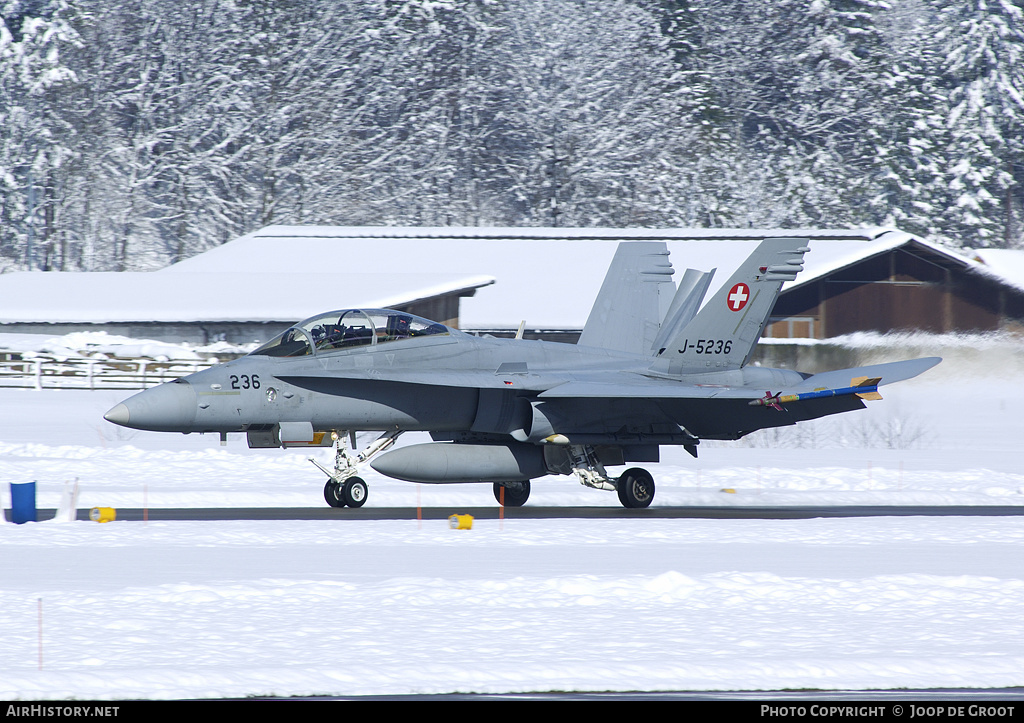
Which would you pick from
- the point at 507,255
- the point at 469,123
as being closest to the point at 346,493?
the point at 507,255

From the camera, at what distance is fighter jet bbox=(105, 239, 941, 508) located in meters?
15.6

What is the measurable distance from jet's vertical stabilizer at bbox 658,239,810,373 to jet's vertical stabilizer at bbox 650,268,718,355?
1.41 meters

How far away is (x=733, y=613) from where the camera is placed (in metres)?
9.42

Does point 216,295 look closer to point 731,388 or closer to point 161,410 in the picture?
point 731,388

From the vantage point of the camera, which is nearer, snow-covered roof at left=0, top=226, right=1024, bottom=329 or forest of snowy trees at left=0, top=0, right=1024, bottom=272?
snow-covered roof at left=0, top=226, right=1024, bottom=329

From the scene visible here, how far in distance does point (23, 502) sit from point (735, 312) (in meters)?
9.63

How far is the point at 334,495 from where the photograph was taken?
16156mm

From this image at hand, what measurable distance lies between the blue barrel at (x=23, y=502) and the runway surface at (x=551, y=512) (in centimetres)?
66

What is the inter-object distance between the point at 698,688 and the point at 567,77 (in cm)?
6920

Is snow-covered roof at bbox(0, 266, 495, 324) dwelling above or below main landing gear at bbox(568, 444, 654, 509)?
above

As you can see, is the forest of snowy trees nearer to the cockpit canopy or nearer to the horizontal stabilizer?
the horizontal stabilizer

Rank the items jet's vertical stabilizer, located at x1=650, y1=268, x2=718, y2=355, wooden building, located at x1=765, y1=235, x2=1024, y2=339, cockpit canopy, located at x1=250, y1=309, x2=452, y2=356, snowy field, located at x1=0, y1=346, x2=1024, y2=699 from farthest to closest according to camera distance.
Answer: wooden building, located at x1=765, y1=235, x2=1024, y2=339
jet's vertical stabilizer, located at x1=650, y1=268, x2=718, y2=355
cockpit canopy, located at x1=250, y1=309, x2=452, y2=356
snowy field, located at x1=0, y1=346, x2=1024, y2=699

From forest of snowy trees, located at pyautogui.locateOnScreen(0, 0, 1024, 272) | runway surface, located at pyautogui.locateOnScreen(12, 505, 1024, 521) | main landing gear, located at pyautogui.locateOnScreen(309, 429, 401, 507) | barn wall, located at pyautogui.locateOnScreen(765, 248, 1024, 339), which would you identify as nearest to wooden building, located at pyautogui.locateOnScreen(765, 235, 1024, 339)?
barn wall, located at pyautogui.locateOnScreen(765, 248, 1024, 339)

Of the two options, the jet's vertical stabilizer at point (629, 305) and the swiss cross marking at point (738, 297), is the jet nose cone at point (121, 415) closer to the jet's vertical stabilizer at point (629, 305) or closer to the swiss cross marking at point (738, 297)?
the swiss cross marking at point (738, 297)
